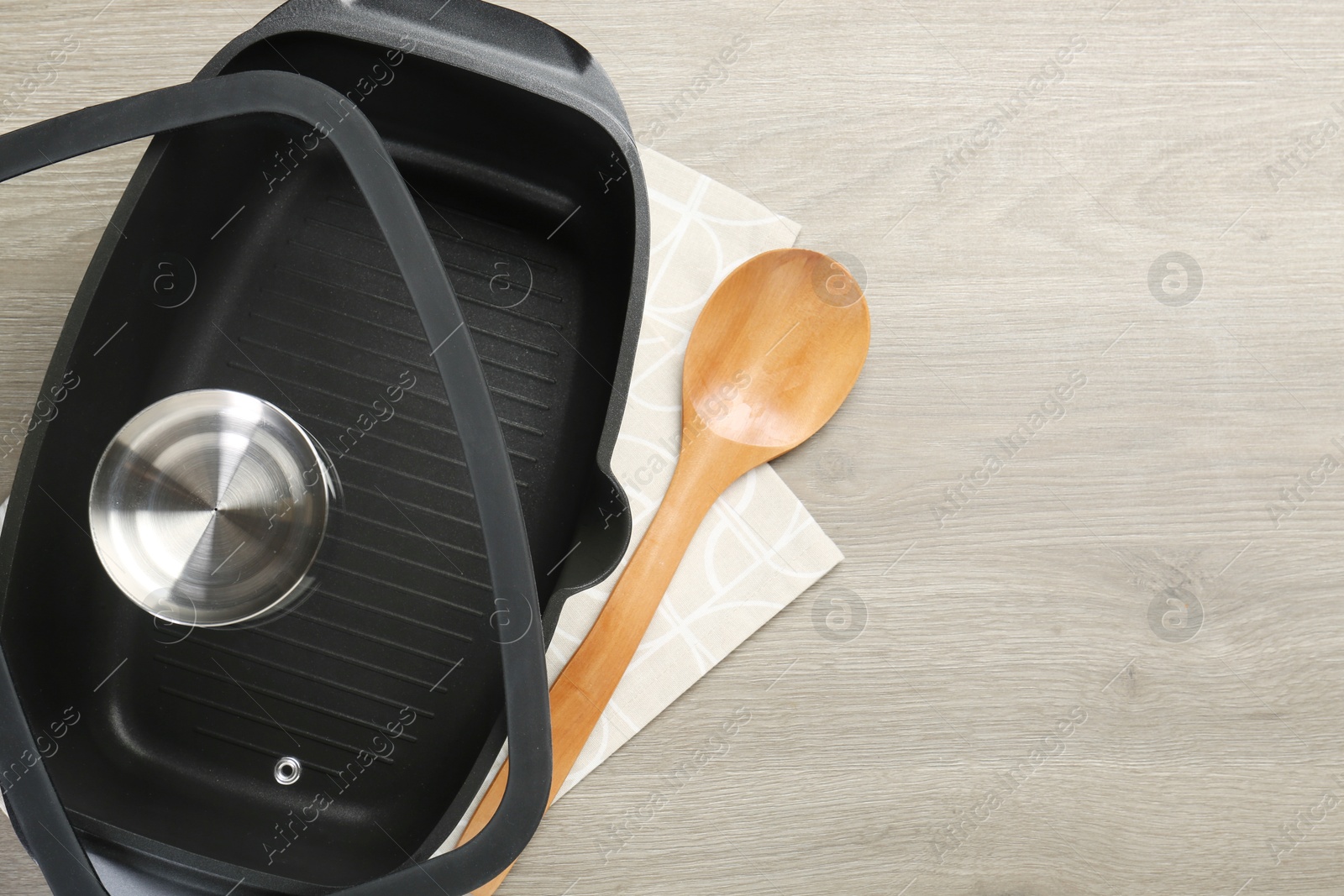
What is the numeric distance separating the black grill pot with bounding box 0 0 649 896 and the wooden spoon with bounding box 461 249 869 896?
7 centimetres

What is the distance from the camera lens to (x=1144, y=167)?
590mm

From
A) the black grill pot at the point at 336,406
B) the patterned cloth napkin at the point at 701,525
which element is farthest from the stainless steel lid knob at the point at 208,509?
the patterned cloth napkin at the point at 701,525

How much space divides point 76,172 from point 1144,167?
69 centimetres

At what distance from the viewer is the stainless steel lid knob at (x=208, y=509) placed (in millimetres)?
439

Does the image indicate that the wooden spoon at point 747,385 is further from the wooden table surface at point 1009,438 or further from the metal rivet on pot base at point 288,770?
the metal rivet on pot base at point 288,770

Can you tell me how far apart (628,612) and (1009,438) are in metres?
0.27

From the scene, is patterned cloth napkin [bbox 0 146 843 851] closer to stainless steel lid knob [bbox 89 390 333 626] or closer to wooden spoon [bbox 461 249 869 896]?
wooden spoon [bbox 461 249 869 896]

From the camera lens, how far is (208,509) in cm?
44

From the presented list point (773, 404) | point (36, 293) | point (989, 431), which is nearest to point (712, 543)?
point (773, 404)

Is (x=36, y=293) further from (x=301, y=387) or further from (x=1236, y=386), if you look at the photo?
(x=1236, y=386)

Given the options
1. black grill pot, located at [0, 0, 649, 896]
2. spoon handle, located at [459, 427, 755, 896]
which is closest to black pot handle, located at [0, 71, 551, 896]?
black grill pot, located at [0, 0, 649, 896]

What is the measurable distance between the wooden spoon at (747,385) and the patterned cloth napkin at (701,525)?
1 centimetres

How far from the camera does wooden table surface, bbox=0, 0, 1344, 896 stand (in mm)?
542

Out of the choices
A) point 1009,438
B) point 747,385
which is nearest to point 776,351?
point 747,385
